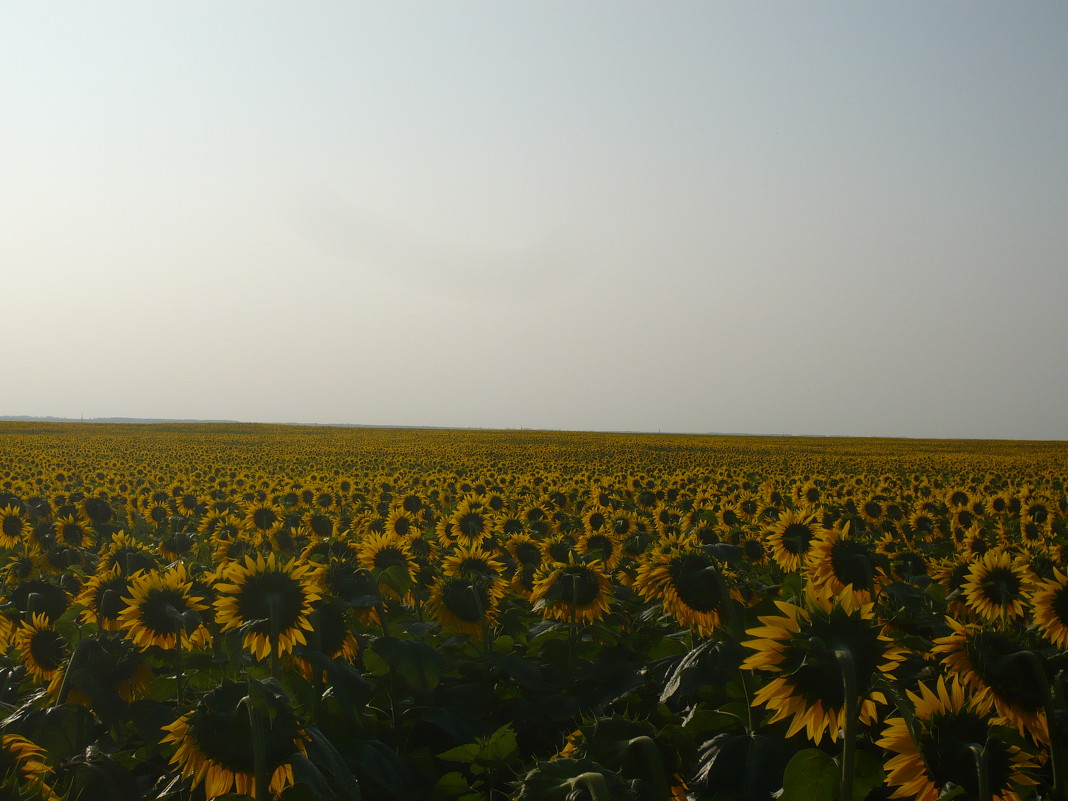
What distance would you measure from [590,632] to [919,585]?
2656 millimetres

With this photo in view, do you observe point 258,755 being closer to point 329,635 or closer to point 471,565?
point 329,635

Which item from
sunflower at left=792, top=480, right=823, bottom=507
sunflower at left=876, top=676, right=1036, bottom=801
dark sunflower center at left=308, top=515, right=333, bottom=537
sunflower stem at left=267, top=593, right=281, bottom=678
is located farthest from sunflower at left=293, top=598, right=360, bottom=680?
sunflower at left=792, top=480, right=823, bottom=507

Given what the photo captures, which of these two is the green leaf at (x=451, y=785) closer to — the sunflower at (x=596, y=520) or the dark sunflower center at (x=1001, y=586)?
the dark sunflower center at (x=1001, y=586)

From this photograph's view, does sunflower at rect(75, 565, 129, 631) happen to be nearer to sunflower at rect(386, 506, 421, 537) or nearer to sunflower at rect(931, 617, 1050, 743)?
sunflower at rect(386, 506, 421, 537)

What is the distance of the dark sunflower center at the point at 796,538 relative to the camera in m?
5.79

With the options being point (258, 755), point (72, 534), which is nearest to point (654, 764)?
point (258, 755)

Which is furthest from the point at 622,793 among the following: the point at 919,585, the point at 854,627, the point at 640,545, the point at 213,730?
the point at 640,545

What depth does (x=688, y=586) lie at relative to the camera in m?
3.97

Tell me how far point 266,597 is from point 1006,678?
2.84 m

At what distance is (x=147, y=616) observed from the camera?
3811 millimetres

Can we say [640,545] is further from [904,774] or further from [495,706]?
[904,774]

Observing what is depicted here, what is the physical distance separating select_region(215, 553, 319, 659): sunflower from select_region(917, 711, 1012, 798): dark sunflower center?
2407mm

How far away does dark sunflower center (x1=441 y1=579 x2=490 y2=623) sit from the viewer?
4.94 metres

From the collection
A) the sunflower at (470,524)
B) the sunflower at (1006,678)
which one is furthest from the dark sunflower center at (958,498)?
the sunflower at (1006,678)
